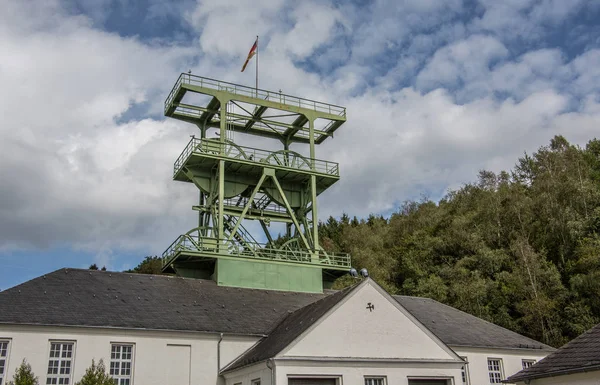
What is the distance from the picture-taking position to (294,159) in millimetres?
35906

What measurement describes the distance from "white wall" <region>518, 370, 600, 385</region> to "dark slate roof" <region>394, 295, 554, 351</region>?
7.57 metres

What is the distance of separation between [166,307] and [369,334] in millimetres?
8704

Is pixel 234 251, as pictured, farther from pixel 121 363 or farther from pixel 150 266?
pixel 150 266

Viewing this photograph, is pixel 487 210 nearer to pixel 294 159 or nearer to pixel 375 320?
pixel 294 159

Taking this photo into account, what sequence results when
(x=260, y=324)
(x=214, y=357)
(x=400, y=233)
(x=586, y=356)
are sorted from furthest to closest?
(x=400, y=233) < (x=260, y=324) < (x=214, y=357) < (x=586, y=356)

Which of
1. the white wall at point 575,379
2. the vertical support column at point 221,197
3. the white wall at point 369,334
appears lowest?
the white wall at point 575,379

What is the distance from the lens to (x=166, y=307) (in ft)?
83.9

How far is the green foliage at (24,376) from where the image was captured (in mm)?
19756

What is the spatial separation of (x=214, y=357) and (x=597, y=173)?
140 ft

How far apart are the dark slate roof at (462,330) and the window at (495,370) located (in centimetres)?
78

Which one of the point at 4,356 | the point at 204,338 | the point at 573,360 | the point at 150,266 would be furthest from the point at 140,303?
the point at 150,266

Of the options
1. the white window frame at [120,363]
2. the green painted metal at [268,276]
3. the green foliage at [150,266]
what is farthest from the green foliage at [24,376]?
the green foliage at [150,266]

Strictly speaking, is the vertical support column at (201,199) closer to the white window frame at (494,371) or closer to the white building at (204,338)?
the white building at (204,338)

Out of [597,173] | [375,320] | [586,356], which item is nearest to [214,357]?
[375,320]
